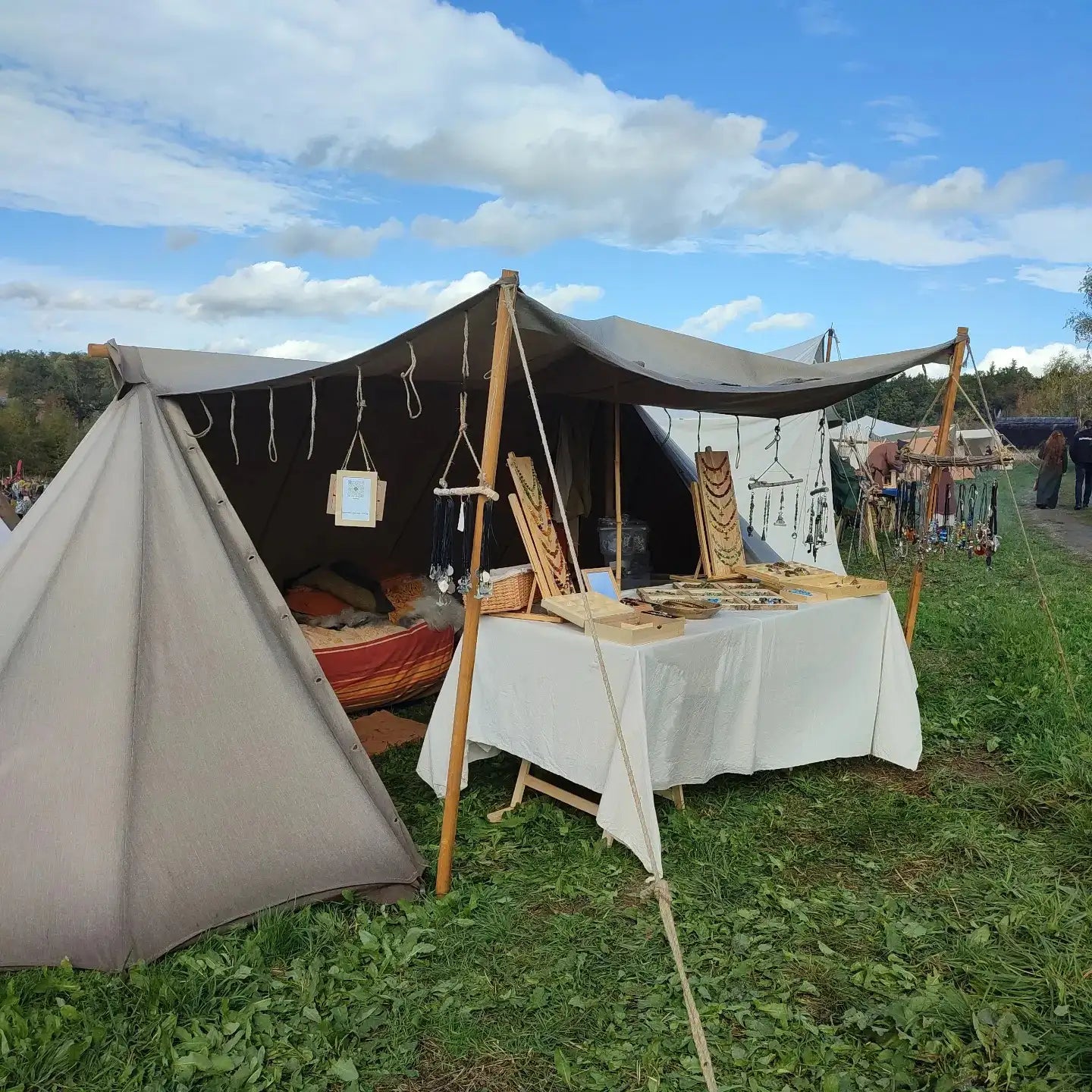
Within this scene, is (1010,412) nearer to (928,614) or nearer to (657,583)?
(928,614)

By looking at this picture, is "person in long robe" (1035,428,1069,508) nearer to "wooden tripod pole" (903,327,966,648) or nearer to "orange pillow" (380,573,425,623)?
"wooden tripod pole" (903,327,966,648)

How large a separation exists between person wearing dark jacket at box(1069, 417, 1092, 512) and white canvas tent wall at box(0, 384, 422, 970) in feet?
46.6

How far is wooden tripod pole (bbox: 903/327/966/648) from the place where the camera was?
3.66 m

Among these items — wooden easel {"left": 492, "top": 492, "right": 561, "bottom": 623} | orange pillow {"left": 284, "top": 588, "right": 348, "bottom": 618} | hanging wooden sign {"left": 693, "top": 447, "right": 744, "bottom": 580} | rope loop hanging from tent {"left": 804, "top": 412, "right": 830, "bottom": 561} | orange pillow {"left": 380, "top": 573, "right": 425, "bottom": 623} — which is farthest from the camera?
rope loop hanging from tent {"left": 804, "top": 412, "right": 830, "bottom": 561}

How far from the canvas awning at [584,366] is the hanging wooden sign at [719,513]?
0.89ft

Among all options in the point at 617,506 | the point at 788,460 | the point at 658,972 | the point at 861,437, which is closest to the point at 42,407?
the point at 861,437

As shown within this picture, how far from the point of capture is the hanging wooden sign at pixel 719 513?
405 cm

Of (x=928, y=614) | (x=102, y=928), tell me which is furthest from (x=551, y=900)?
(x=928, y=614)

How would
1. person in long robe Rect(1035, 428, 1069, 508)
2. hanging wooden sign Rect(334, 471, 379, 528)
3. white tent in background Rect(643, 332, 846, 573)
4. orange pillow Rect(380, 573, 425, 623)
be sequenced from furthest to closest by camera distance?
person in long robe Rect(1035, 428, 1069, 508) → white tent in background Rect(643, 332, 846, 573) → orange pillow Rect(380, 573, 425, 623) → hanging wooden sign Rect(334, 471, 379, 528)

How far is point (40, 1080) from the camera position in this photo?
1.85m

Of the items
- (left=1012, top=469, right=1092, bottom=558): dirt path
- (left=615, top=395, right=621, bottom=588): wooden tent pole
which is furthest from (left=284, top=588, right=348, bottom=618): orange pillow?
(left=1012, top=469, right=1092, bottom=558): dirt path

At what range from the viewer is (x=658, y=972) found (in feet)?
7.39

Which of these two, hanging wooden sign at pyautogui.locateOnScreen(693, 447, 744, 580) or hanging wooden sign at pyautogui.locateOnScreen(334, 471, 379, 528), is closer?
hanging wooden sign at pyautogui.locateOnScreen(334, 471, 379, 528)

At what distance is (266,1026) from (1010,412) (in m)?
44.5
